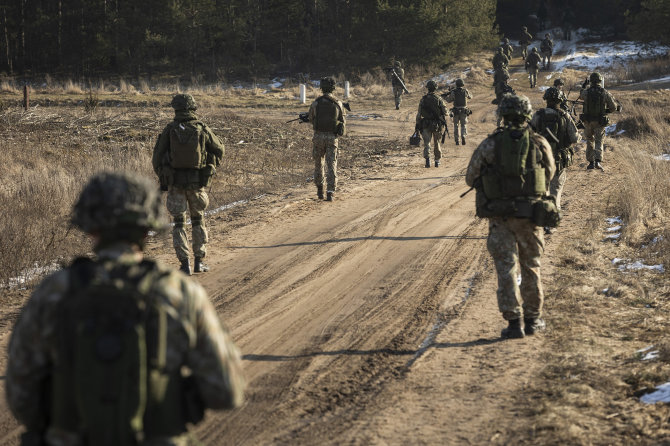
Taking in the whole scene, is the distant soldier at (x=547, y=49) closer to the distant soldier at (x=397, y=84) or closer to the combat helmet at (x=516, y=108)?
the distant soldier at (x=397, y=84)

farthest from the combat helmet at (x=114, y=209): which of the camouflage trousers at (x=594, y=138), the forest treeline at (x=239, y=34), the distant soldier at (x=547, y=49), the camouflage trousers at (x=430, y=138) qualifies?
the distant soldier at (x=547, y=49)

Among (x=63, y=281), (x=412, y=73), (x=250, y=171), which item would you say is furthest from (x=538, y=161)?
(x=412, y=73)

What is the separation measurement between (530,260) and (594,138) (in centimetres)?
1138

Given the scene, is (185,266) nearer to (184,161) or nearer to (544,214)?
(184,161)

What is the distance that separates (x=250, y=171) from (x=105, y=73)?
124ft

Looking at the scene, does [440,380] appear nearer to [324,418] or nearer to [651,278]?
[324,418]

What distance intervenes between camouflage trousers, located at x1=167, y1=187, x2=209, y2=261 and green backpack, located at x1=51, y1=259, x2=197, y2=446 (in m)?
6.49

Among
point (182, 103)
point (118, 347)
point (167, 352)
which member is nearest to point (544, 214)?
point (182, 103)

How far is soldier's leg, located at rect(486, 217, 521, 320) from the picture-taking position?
680cm

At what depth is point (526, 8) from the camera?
63438 millimetres

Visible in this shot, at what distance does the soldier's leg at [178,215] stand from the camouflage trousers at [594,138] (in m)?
10.3

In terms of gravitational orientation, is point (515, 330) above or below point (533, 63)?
below

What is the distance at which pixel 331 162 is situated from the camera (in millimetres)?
13688

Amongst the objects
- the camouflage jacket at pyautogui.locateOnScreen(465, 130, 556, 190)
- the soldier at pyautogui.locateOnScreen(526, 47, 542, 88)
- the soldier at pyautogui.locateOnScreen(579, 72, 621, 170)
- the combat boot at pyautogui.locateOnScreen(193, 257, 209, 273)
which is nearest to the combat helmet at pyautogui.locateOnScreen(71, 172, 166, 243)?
the camouflage jacket at pyautogui.locateOnScreen(465, 130, 556, 190)
